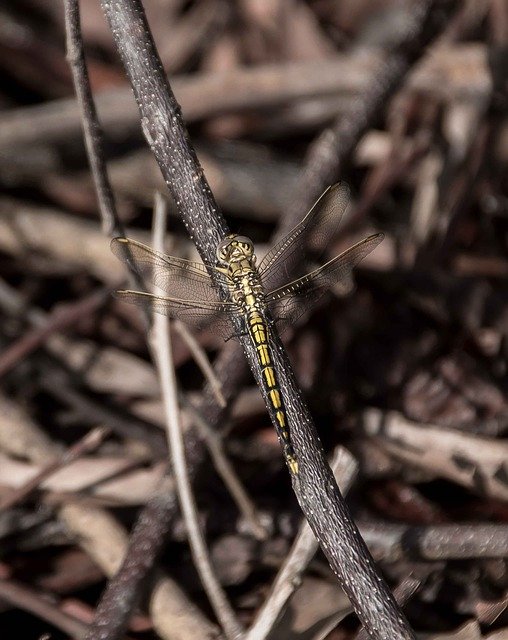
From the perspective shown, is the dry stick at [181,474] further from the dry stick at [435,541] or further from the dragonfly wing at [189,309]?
the dry stick at [435,541]

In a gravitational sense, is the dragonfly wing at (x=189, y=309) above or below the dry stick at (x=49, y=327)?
below

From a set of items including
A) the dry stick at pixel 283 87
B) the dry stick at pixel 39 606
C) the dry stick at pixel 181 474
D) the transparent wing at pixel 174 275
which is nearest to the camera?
the dry stick at pixel 181 474

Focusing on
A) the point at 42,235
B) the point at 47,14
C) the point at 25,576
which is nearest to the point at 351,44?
the point at 47,14

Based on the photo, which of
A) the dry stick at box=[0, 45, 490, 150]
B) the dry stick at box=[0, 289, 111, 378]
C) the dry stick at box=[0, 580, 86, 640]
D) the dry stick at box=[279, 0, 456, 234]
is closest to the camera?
the dry stick at box=[0, 580, 86, 640]

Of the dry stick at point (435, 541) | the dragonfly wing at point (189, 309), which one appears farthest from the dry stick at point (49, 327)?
the dry stick at point (435, 541)

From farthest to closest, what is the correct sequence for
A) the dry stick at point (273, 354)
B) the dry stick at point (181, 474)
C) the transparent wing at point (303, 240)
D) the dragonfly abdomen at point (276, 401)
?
the transparent wing at point (303, 240)
the dry stick at point (181, 474)
the dragonfly abdomen at point (276, 401)
the dry stick at point (273, 354)

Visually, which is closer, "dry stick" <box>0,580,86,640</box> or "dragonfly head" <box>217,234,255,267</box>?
"dragonfly head" <box>217,234,255,267</box>

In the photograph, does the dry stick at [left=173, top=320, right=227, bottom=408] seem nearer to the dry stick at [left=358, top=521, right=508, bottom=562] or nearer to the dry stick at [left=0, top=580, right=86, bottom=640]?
the dry stick at [left=358, top=521, right=508, bottom=562]

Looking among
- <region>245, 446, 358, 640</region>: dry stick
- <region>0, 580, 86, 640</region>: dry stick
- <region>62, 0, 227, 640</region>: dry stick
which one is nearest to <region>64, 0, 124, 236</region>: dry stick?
<region>62, 0, 227, 640</region>: dry stick
